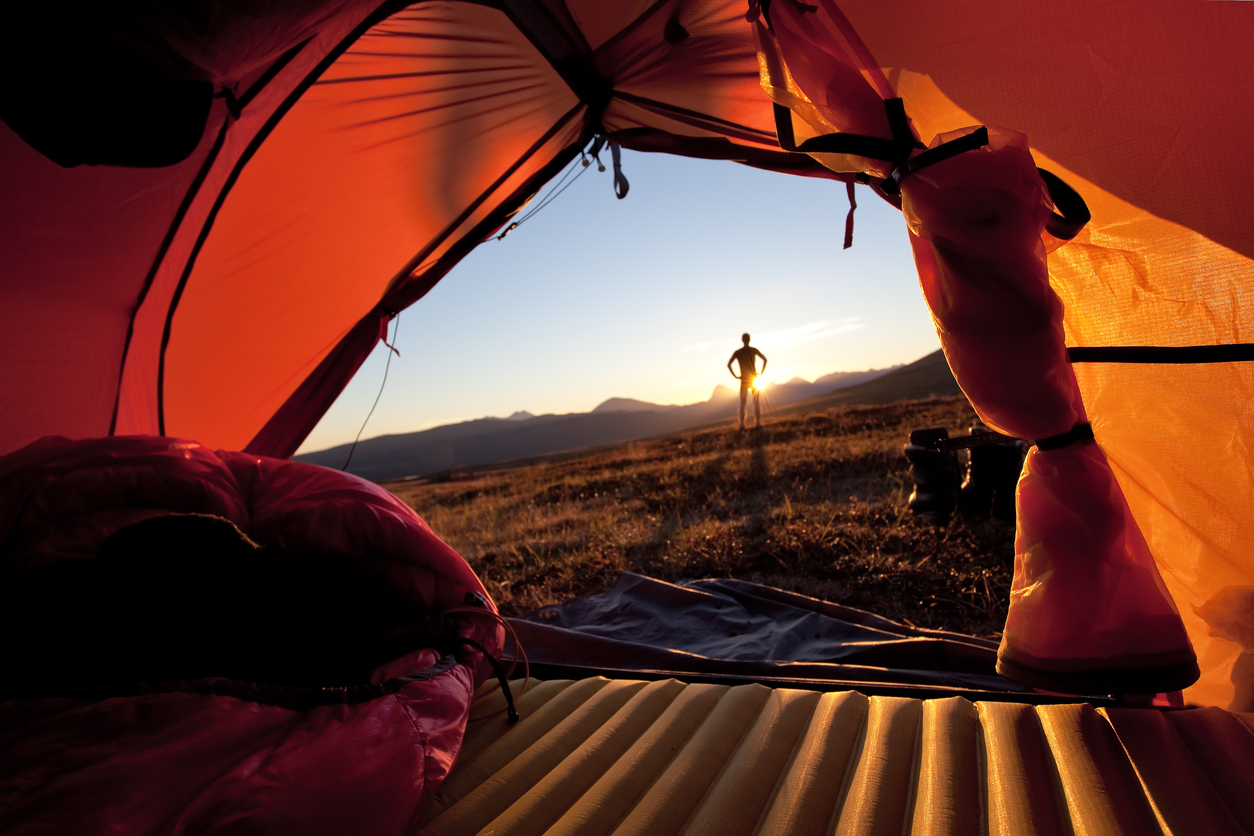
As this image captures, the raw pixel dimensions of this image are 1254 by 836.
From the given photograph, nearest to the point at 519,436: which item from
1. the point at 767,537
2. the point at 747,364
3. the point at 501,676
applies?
the point at 747,364

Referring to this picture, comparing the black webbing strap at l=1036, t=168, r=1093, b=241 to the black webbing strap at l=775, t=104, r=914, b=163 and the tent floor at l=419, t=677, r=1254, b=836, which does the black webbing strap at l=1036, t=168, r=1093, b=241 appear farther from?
the tent floor at l=419, t=677, r=1254, b=836

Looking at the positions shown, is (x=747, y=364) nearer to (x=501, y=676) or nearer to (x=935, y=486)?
(x=935, y=486)

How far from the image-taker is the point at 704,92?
97.6 inches

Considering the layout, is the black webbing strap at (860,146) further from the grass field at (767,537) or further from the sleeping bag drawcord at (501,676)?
the grass field at (767,537)

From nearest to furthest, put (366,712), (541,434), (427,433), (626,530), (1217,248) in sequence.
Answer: (366,712) → (1217,248) → (626,530) → (541,434) → (427,433)

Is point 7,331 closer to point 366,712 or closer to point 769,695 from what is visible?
point 366,712

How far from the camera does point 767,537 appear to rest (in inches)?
137

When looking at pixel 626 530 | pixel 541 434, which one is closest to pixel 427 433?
pixel 541 434

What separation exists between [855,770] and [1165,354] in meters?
1.28

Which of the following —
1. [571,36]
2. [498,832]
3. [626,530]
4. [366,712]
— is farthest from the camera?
[626,530]

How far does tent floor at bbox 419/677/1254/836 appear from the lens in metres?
1.03

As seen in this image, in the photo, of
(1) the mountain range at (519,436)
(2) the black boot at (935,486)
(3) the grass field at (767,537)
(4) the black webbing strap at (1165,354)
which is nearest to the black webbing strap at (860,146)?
(4) the black webbing strap at (1165,354)

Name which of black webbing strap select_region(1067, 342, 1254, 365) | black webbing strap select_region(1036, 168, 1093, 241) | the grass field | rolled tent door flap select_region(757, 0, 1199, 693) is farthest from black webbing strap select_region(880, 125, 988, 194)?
the grass field

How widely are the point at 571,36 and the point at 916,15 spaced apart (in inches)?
54.7
